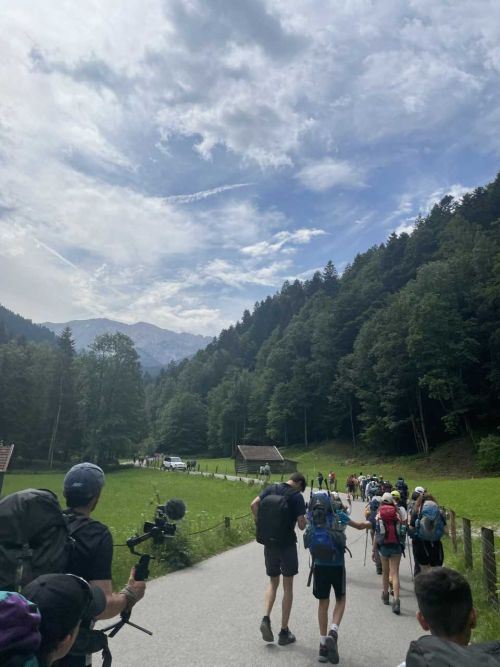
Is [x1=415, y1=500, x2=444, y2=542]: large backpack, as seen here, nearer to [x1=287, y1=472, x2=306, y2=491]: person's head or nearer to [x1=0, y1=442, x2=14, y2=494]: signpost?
[x1=287, y1=472, x2=306, y2=491]: person's head

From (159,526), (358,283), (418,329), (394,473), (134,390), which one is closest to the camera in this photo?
(159,526)

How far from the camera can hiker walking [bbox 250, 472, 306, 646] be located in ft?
19.7

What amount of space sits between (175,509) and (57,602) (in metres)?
1.38

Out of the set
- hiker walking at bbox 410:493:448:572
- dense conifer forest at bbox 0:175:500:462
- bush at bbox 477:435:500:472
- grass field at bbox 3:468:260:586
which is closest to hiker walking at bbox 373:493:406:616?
hiker walking at bbox 410:493:448:572

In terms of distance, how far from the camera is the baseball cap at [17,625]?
1.84 metres

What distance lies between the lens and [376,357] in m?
61.3

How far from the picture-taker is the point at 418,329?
50281 millimetres

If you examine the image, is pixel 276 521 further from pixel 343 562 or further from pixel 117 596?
pixel 117 596

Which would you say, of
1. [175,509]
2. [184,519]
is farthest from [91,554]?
[184,519]

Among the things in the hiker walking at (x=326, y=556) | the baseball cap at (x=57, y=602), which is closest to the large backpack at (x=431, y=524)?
the hiker walking at (x=326, y=556)

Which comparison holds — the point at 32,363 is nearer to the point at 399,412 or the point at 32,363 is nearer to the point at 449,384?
the point at 399,412

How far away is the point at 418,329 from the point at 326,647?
48466mm

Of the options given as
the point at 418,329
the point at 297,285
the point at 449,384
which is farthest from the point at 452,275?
the point at 297,285

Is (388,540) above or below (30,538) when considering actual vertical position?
below
